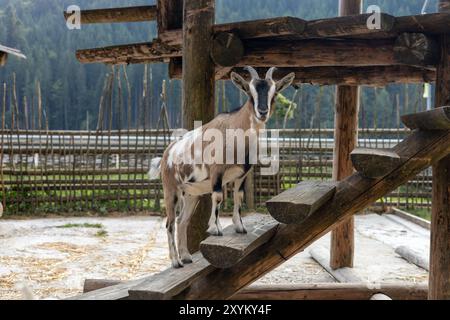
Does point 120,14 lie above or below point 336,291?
above

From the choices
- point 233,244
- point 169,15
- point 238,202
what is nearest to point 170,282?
point 233,244

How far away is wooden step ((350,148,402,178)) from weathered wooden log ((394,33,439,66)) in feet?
3.62

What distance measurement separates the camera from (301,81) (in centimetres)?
628

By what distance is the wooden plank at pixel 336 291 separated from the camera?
577 centimetres

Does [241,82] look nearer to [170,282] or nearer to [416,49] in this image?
[170,282]

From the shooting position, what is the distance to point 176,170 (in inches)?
140

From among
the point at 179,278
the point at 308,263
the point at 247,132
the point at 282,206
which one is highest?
the point at 247,132

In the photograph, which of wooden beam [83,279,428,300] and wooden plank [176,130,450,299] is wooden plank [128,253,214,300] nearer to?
wooden plank [176,130,450,299]

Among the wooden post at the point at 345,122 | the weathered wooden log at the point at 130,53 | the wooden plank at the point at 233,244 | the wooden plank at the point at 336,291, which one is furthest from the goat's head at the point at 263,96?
the wooden post at the point at 345,122

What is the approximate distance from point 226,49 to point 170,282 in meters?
2.05
